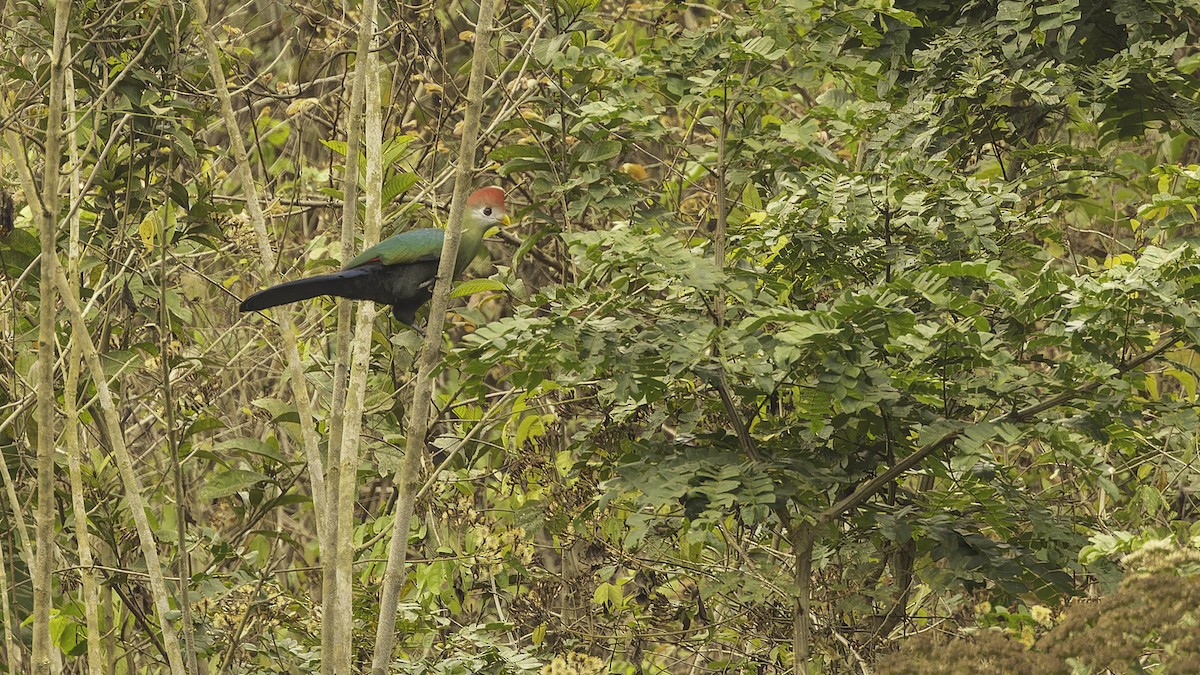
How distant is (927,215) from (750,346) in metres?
0.70

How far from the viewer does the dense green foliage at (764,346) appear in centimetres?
259

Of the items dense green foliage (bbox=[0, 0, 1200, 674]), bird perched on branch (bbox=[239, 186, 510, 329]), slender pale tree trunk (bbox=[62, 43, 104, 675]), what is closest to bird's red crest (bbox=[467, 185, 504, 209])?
bird perched on branch (bbox=[239, 186, 510, 329])

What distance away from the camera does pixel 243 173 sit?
2.87 m

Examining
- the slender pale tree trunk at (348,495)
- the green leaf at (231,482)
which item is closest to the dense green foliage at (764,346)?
the green leaf at (231,482)

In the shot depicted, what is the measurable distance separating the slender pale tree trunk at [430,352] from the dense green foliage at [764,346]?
7 cm

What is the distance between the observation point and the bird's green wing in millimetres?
2895

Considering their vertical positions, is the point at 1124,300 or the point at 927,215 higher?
the point at 927,215

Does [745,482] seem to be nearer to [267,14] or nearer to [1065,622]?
[1065,622]

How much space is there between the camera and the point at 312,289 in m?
2.85

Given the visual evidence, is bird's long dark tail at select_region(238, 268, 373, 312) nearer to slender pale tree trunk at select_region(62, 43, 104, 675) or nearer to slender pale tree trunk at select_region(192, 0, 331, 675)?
slender pale tree trunk at select_region(192, 0, 331, 675)

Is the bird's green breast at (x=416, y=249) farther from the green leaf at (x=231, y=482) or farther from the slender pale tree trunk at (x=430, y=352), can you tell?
the green leaf at (x=231, y=482)

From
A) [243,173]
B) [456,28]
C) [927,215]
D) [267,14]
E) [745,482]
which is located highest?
[267,14]

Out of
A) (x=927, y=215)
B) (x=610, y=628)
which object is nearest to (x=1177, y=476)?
(x=927, y=215)

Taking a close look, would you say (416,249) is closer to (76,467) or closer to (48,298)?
(48,298)
